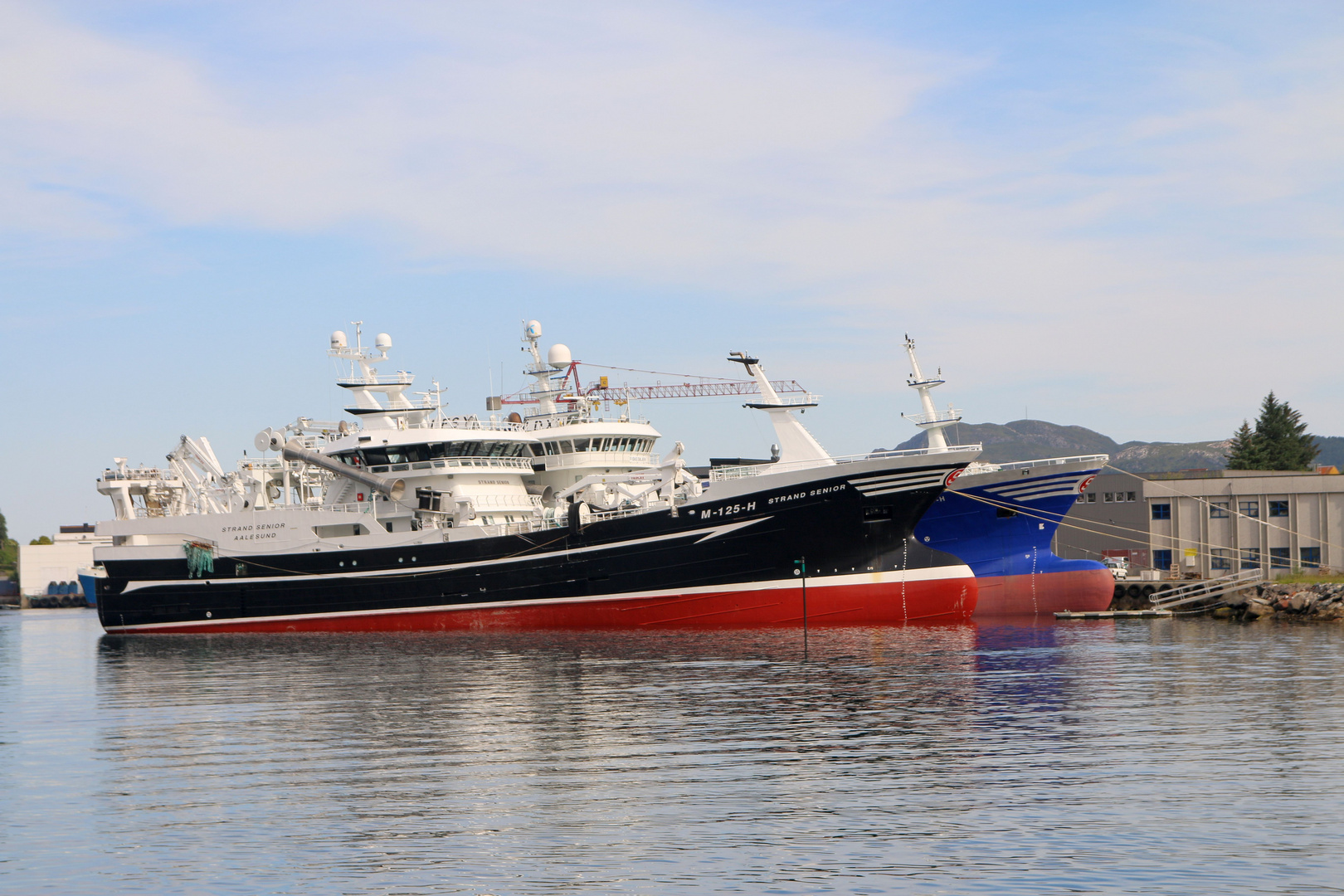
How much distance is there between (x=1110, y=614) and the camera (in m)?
53.8

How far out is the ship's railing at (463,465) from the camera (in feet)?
173

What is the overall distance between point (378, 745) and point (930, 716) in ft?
34.9

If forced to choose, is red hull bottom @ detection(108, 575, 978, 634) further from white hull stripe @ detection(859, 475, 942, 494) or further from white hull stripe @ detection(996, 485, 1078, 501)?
white hull stripe @ detection(996, 485, 1078, 501)

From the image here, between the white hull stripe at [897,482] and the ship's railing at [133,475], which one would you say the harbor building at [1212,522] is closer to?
the white hull stripe at [897,482]

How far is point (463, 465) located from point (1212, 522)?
47.1 meters

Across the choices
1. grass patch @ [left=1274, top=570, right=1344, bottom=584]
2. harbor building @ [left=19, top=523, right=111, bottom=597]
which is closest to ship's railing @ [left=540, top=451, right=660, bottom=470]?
grass patch @ [left=1274, top=570, right=1344, bottom=584]

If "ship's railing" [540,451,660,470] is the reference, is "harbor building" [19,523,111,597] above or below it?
below

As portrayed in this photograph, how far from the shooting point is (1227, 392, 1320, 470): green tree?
11412 cm

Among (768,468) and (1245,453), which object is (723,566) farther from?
(1245,453)

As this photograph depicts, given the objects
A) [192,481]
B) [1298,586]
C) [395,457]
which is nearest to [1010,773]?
[395,457]

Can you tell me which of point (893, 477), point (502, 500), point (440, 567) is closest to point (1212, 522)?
point (893, 477)

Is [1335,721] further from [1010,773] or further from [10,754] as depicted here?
[10,754]

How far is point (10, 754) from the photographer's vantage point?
23.5 meters

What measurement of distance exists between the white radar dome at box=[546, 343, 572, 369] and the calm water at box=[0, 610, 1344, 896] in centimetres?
2436
